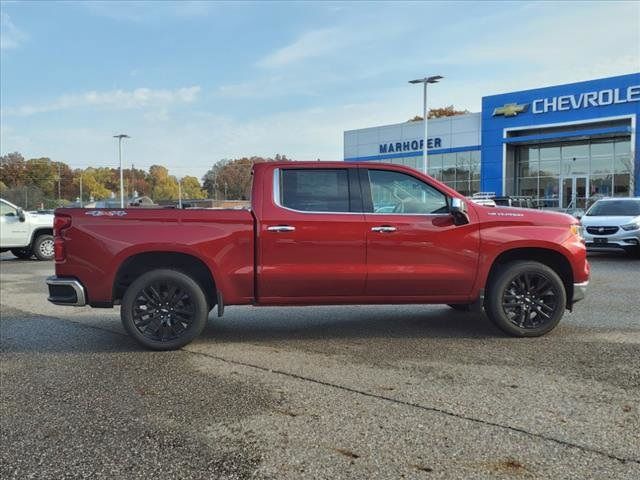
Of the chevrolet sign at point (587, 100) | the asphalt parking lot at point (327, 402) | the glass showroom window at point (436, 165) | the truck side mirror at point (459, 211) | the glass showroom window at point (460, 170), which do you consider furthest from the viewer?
the glass showroom window at point (436, 165)

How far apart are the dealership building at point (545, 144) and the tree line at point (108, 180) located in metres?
48.0

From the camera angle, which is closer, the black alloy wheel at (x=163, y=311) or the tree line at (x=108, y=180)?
the black alloy wheel at (x=163, y=311)

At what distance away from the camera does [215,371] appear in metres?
5.07

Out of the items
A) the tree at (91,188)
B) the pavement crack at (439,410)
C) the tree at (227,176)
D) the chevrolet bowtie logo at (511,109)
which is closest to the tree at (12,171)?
the tree at (91,188)

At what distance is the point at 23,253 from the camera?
16797 mm

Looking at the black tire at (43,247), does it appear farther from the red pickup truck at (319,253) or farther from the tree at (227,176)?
the tree at (227,176)


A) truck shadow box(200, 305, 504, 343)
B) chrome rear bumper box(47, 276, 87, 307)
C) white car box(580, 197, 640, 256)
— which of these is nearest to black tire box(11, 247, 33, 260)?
truck shadow box(200, 305, 504, 343)

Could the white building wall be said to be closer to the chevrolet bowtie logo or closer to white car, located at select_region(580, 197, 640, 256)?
the chevrolet bowtie logo

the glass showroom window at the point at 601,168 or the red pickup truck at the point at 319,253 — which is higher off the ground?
the glass showroom window at the point at 601,168

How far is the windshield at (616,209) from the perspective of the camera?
1491 cm

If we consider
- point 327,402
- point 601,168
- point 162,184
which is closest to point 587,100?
point 601,168

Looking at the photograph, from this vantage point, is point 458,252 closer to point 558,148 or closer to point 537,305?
point 537,305

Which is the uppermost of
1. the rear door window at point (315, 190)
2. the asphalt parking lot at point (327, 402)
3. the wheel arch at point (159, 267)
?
the rear door window at point (315, 190)

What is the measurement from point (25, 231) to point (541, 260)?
1423 cm
